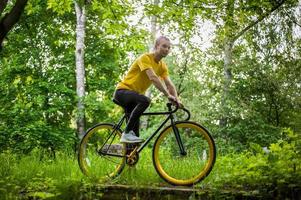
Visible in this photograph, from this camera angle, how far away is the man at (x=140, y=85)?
5.89m

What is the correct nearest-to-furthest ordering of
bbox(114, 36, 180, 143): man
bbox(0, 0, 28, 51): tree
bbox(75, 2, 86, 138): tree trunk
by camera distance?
bbox(114, 36, 180, 143): man, bbox(0, 0, 28, 51): tree, bbox(75, 2, 86, 138): tree trunk

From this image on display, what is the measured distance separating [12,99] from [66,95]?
7.10 feet

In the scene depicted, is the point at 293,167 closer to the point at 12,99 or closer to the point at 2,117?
the point at 2,117

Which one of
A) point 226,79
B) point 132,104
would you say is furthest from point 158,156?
point 226,79

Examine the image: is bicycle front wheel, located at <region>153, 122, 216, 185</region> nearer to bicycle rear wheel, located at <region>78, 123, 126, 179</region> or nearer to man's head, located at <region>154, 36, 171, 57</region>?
bicycle rear wheel, located at <region>78, 123, 126, 179</region>

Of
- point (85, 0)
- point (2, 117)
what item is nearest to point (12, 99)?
point (2, 117)

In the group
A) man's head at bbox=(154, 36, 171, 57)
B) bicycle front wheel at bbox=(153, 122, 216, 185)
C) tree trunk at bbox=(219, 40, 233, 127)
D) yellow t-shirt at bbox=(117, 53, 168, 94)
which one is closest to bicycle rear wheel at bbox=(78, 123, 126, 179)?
bicycle front wheel at bbox=(153, 122, 216, 185)

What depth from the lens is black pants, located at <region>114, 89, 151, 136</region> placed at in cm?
596

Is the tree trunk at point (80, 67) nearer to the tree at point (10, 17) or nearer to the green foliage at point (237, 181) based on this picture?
the tree at point (10, 17)

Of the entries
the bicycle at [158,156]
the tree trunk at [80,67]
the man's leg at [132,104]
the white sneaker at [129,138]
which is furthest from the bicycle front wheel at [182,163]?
the tree trunk at [80,67]

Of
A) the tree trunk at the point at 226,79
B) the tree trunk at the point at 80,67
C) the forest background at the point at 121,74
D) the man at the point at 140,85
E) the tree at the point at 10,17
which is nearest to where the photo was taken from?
the man at the point at 140,85

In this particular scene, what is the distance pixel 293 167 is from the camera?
5.04 meters

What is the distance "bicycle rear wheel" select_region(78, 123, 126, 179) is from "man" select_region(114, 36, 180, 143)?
1.30ft

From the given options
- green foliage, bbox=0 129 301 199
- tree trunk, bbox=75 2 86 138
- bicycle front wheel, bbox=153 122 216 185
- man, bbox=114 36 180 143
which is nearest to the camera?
green foliage, bbox=0 129 301 199
